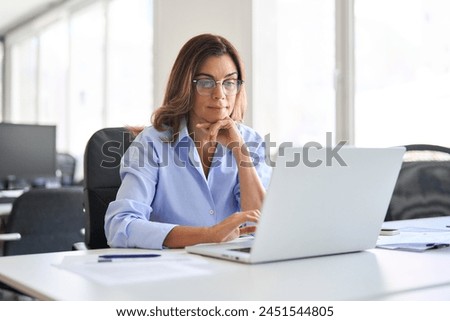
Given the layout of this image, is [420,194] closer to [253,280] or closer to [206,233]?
[206,233]

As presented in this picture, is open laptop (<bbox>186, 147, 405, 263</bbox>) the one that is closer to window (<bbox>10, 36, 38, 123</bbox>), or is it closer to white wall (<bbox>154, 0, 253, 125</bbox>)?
white wall (<bbox>154, 0, 253, 125</bbox>)

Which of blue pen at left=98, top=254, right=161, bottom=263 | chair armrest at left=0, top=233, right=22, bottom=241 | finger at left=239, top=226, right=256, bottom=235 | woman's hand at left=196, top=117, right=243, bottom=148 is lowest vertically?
chair armrest at left=0, top=233, right=22, bottom=241

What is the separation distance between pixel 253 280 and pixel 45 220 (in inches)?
74.0

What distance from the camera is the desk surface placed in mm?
877

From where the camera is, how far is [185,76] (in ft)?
5.85

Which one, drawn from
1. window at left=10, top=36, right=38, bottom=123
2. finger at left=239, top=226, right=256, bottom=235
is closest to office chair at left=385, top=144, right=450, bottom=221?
finger at left=239, top=226, right=256, bottom=235

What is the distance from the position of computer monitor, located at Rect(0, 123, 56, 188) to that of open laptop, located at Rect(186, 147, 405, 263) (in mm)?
2816

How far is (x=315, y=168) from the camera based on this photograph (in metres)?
1.10

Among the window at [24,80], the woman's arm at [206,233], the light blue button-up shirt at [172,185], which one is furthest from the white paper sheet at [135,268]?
the window at [24,80]

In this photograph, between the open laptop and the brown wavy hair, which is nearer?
the open laptop

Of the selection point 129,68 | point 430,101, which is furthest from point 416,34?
point 129,68

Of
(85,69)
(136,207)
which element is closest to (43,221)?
(136,207)

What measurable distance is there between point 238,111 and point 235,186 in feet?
0.93
